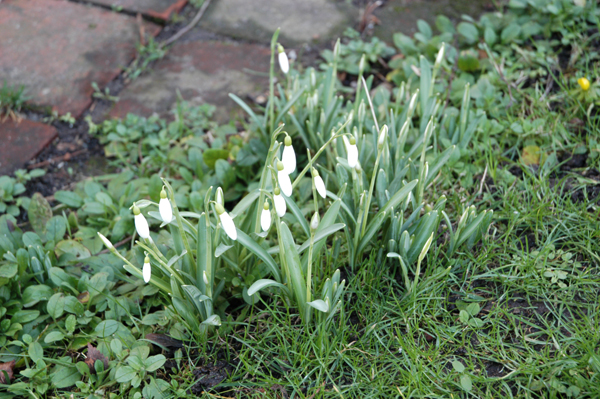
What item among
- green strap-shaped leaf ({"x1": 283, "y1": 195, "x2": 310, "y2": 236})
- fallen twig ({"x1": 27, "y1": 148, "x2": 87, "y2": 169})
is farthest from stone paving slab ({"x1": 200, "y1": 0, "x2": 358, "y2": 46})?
green strap-shaped leaf ({"x1": 283, "y1": 195, "x2": 310, "y2": 236})

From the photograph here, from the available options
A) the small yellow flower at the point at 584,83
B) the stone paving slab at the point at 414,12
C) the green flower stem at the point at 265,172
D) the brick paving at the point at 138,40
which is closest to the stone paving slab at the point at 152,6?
the brick paving at the point at 138,40

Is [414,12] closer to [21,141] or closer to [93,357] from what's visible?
[21,141]

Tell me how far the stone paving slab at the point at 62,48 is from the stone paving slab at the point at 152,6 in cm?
8

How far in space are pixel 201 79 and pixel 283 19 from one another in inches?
29.5

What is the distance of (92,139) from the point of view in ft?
8.35

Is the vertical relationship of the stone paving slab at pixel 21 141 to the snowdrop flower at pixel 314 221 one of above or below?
below

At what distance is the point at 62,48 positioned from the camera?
2.86 m

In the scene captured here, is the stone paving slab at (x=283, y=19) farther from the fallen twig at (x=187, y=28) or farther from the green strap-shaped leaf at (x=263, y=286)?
the green strap-shaped leaf at (x=263, y=286)

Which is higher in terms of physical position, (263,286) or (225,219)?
(225,219)

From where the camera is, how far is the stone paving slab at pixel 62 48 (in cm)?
266

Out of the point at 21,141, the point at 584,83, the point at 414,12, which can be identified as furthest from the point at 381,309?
the point at 414,12

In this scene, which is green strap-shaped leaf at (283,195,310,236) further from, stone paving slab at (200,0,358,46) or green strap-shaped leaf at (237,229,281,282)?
stone paving slab at (200,0,358,46)

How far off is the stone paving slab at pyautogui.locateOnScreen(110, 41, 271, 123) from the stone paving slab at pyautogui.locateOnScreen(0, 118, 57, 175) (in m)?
0.35

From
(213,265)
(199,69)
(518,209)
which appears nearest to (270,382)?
(213,265)
